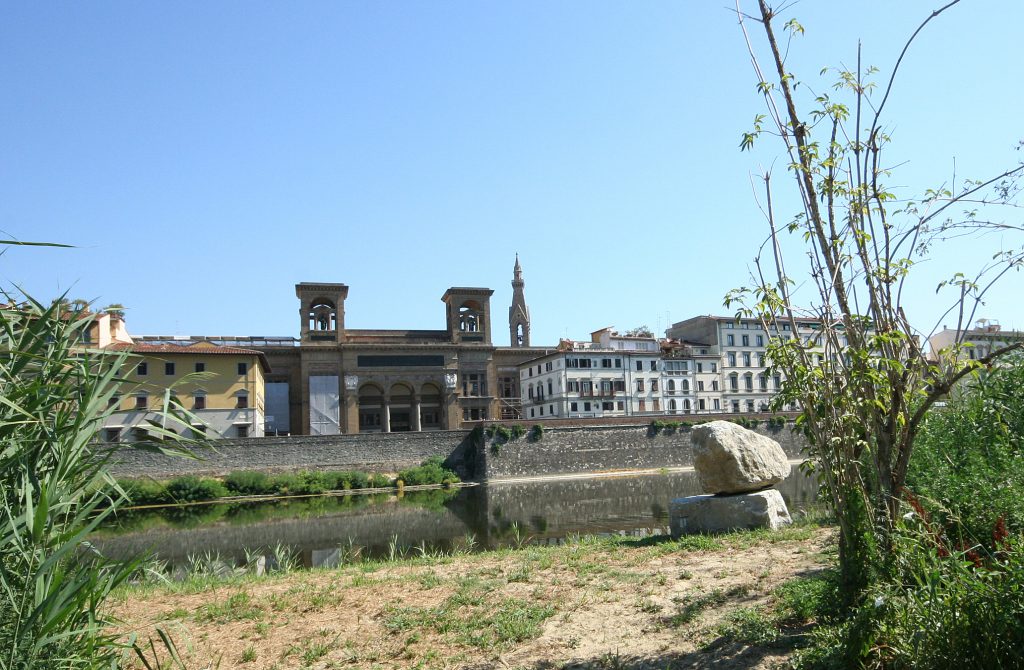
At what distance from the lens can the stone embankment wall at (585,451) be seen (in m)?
41.5

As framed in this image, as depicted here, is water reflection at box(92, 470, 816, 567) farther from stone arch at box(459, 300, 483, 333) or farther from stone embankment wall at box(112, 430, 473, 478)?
stone arch at box(459, 300, 483, 333)

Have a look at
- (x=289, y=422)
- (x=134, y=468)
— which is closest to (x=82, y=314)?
(x=134, y=468)

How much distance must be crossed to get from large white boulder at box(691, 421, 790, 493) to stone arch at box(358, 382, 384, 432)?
4539 cm

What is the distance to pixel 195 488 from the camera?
32875 millimetres

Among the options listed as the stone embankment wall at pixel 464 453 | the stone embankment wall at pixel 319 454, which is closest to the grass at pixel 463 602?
the stone embankment wall at pixel 319 454

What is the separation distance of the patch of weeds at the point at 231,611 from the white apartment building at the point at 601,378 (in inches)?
1850

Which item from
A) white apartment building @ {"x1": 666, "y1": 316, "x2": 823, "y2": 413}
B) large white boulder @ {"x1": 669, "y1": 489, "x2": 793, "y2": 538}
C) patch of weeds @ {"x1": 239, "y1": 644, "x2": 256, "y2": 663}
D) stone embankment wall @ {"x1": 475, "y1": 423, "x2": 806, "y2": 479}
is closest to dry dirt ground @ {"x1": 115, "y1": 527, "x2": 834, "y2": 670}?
patch of weeds @ {"x1": 239, "y1": 644, "x2": 256, "y2": 663}

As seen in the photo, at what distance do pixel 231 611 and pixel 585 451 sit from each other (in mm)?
38249

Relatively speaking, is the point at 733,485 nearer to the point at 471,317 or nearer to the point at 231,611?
the point at 231,611

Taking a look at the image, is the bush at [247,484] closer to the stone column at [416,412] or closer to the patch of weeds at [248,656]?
the stone column at [416,412]

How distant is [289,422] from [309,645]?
169 feet

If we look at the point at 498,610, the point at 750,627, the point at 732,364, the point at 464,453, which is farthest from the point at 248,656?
the point at 732,364

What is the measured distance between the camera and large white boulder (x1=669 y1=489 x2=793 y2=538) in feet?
33.1

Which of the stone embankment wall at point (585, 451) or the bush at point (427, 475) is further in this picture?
the stone embankment wall at point (585, 451)
